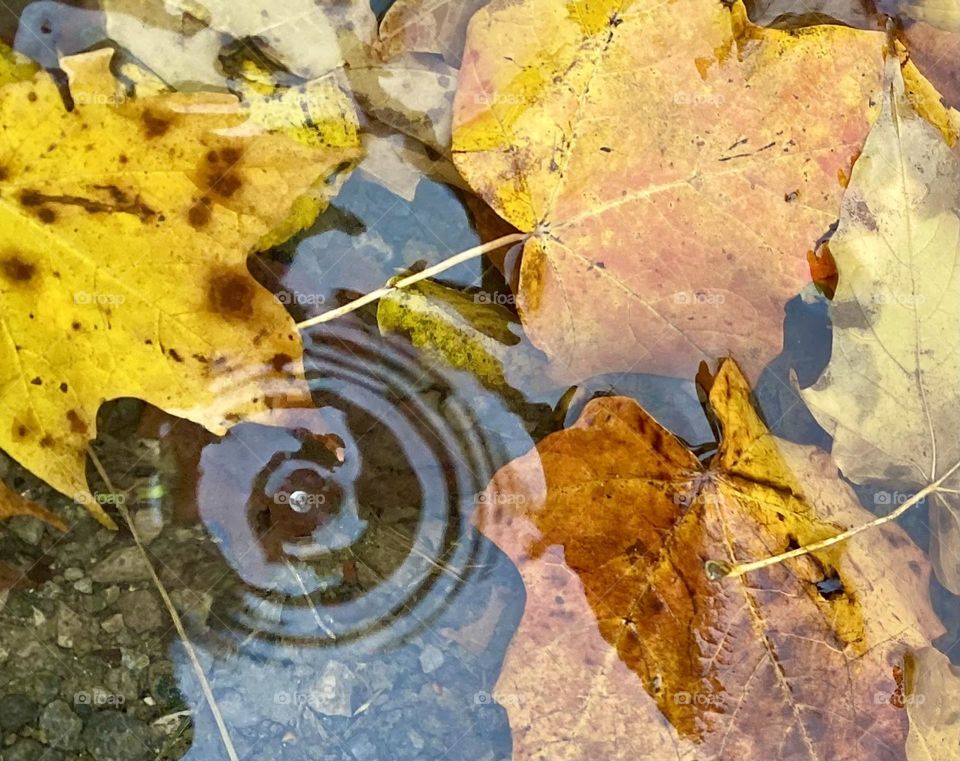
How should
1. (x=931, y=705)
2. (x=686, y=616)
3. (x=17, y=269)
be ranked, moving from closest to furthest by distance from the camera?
(x=17, y=269)
(x=686, y=616)
(x=931, y=705)

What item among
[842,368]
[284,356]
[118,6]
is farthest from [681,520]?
[118,6]

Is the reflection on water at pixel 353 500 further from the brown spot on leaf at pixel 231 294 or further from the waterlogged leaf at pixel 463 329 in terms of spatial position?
the brown spot on leaf at pixel 231 294

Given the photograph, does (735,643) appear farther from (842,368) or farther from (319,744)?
(319,744)
